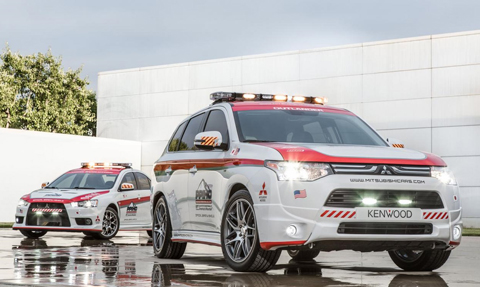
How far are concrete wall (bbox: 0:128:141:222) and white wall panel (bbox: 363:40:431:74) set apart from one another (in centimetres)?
1206

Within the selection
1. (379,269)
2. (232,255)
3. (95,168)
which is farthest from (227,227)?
(95,168)

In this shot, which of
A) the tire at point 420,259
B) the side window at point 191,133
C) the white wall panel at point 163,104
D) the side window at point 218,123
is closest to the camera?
the tire at point 420,259

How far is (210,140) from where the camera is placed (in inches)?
415

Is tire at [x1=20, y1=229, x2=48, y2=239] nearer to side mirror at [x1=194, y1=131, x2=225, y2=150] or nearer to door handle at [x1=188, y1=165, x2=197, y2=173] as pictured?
door handle at [x1=188, y1=165, x2=197, y2=173]

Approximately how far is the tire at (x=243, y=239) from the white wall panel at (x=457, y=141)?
24950 mm

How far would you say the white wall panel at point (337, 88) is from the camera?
120 feet

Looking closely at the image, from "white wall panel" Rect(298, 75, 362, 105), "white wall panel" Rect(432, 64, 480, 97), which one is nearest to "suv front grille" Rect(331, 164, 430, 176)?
"white wall panel" Rect(432, 64, 480, 97)

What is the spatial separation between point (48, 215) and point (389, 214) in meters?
11.2

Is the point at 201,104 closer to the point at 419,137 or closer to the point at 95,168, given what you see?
the point at 419,137

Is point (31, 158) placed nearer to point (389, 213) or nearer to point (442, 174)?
point (442, 174)

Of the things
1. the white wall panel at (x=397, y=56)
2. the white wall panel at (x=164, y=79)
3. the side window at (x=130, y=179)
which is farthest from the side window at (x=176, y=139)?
the white wall panel at (x=164, y=79)

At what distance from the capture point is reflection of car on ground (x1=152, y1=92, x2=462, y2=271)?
912 centimetres

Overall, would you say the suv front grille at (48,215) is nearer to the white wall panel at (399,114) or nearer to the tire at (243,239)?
the tire at (243,239)

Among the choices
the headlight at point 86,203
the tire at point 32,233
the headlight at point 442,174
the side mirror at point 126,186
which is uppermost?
the headlight at point 442,174
